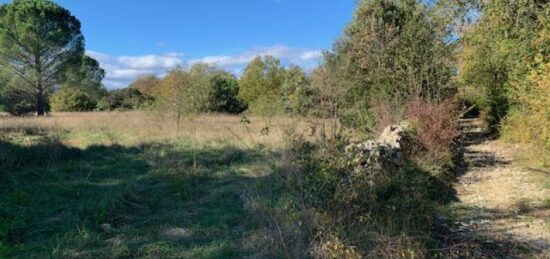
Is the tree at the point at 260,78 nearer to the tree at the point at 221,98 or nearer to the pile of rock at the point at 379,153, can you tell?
the tree at the point at 221,98

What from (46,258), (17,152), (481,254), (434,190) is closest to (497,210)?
(434,190)

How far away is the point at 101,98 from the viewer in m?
37.1

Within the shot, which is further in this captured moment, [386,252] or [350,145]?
[350,145]

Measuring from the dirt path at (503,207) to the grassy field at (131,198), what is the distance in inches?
100

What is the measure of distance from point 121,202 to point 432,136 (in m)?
6.65

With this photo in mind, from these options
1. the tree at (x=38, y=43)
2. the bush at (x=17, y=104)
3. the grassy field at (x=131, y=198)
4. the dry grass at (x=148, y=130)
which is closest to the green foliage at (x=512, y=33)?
the grassy field at (x=131, y=198)

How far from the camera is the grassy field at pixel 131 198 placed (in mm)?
4676

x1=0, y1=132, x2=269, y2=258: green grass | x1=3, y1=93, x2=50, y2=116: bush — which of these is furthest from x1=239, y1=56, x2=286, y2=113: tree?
x1=0, y1=132, x2=269, y2=258: green grass

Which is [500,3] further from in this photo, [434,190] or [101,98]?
[101,98]

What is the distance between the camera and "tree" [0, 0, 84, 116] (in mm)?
28953

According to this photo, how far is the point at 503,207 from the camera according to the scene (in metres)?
6.66

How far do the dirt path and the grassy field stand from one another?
255cm

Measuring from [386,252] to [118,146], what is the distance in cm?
961

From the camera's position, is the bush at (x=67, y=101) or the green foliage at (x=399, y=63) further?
the bush at (x=67, y=101)
